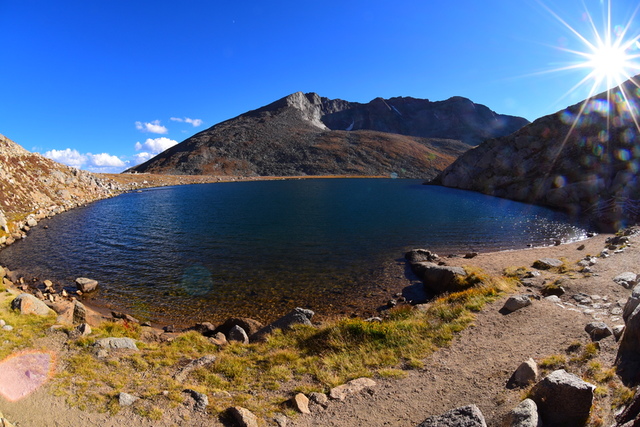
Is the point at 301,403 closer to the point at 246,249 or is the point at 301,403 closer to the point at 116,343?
the point at 116,343

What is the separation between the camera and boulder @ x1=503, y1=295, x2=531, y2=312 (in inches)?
533

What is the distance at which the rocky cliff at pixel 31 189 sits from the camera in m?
40.8

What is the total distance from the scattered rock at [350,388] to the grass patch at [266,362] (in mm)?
360

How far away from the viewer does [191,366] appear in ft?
36.3

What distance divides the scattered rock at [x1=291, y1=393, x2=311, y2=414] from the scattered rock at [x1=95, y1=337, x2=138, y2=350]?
714cm

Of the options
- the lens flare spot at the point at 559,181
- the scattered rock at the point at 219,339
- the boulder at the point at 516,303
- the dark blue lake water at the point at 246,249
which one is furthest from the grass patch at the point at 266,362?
the lens flare spot at the point at 559,181

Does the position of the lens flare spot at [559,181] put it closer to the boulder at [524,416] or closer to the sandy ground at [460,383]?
the sandy ground at [460,383]

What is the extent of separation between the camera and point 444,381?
939 centimetres

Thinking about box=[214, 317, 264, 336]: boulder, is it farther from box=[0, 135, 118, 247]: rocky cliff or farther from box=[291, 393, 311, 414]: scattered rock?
box=[0, 135, 118, 247]: rocky cliff

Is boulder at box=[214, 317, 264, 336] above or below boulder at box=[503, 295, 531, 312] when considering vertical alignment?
below

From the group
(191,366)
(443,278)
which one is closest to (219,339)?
(191,366)

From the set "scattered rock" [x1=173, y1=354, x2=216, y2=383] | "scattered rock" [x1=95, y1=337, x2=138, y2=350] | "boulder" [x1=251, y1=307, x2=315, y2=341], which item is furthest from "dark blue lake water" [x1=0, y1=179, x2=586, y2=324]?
"scattered rock" [x1=173, y1=354, x2=216, y2=383]

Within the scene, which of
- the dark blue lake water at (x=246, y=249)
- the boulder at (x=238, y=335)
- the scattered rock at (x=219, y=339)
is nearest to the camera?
the scattered rock at (x=219, y=339)

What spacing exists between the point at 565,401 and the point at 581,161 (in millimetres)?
80112
